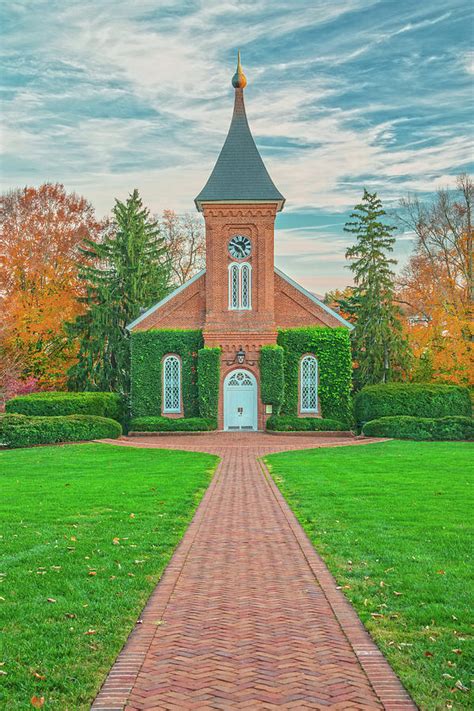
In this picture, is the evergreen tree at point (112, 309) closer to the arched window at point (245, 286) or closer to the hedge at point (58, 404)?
the hedge at point (58, 404)

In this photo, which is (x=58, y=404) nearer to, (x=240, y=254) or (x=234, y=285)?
(x=234, y=285)

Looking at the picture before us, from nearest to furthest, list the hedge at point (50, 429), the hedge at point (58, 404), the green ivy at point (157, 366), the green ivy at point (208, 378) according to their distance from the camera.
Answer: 1. the hedge at point (50, 429)
2. the hedge at point (58, 404)
3. the green ivy at point (208, 378)
4. the green ivy at point (157, 366)

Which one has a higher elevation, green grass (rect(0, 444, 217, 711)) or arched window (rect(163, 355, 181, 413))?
arched window (rect(163, 355, 181, 413))

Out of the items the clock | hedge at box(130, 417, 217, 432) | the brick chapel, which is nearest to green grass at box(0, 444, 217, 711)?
hedge at box(130, 417, 217, 432)

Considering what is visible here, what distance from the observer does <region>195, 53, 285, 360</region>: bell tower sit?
114 feet

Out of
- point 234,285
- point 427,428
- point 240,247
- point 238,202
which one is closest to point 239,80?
point 238,202

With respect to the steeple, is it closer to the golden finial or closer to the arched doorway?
the golden finial

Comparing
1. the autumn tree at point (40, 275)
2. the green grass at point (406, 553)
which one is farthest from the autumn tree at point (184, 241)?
the green grass at point (406, 553)

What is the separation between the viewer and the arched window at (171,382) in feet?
118

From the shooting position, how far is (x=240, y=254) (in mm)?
35312

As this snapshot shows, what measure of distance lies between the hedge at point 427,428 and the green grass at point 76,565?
532 inches

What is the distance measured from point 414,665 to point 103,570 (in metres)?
4.05

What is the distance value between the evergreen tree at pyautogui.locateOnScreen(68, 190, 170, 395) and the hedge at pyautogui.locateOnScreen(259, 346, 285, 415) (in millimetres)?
9122

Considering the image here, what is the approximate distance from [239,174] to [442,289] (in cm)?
1393
